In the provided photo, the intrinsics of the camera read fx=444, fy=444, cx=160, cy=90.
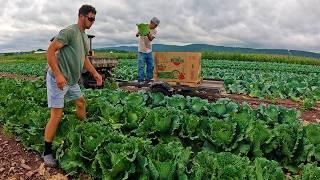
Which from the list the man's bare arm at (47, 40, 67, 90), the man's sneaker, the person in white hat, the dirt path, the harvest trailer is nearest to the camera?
the man's bare arm at (47, 40, 67, 90)

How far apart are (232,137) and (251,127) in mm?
302

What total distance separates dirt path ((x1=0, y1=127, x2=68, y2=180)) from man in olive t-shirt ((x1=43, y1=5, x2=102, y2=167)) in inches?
6.4

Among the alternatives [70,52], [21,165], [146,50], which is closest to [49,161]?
[21,165]

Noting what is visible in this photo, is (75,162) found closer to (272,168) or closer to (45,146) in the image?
(45,146)

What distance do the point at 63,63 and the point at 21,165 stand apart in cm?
139

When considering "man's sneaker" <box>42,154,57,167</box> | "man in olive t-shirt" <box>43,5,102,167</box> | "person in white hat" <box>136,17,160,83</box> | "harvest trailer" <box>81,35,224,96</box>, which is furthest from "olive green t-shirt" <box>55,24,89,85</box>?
"person in white hat" <box>136,17,160,83</box>

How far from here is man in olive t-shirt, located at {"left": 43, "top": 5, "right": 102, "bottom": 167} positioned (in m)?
4.65

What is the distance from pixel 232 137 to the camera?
530 cm

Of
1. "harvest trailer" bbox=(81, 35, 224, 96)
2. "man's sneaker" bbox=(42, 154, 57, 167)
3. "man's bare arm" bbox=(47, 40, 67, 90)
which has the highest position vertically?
"man's bare arm" bbox=(47, 40, 67, 90)

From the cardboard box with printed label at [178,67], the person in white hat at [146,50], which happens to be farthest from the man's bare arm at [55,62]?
the person in white hat at [146,50]

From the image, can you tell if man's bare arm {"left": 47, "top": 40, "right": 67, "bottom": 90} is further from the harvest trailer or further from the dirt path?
the harvest trailer

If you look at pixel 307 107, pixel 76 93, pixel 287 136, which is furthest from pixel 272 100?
pixel 76 93

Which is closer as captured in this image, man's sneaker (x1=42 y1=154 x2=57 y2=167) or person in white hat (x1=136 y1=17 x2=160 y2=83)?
man's sneaker (x1=42 y1=154 x2=57 y2=167)

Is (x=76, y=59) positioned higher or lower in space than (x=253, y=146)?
higher
